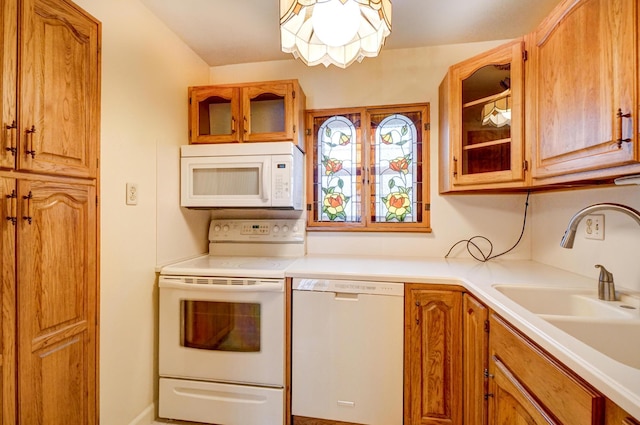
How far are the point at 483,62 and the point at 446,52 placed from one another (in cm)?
57

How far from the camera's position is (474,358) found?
4.65ft

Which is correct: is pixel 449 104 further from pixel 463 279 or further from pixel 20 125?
pixel 20 125

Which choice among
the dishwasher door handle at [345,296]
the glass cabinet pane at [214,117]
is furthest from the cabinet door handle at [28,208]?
the dishwasher door handle at [345,296]

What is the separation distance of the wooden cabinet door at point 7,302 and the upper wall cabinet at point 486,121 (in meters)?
2.09

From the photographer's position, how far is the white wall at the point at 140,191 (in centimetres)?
146

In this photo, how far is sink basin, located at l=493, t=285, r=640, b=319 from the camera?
1212mm

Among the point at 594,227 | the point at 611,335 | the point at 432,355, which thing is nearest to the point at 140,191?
the point at 432,355

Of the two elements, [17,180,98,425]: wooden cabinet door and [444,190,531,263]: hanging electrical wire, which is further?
[444,190,531,263]: hanging electrical wire

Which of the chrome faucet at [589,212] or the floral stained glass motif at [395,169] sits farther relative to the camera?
the floral stained glass motif at [395,169]

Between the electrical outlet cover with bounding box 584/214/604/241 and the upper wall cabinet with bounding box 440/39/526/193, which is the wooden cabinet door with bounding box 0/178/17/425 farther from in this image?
the electrical outlet cover with bounding box 584/214/604/241

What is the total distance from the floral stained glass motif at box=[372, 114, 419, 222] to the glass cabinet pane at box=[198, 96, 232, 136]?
1113mm

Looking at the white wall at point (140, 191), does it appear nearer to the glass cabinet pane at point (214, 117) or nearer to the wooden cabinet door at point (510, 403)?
the glass cabinet pane at point (214, 117)

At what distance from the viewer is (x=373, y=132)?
231 cm

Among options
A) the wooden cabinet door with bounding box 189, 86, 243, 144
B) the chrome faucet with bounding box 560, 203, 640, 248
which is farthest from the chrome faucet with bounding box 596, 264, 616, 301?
the wooden cabinet door with bounding box 189, 86, 243, 144
